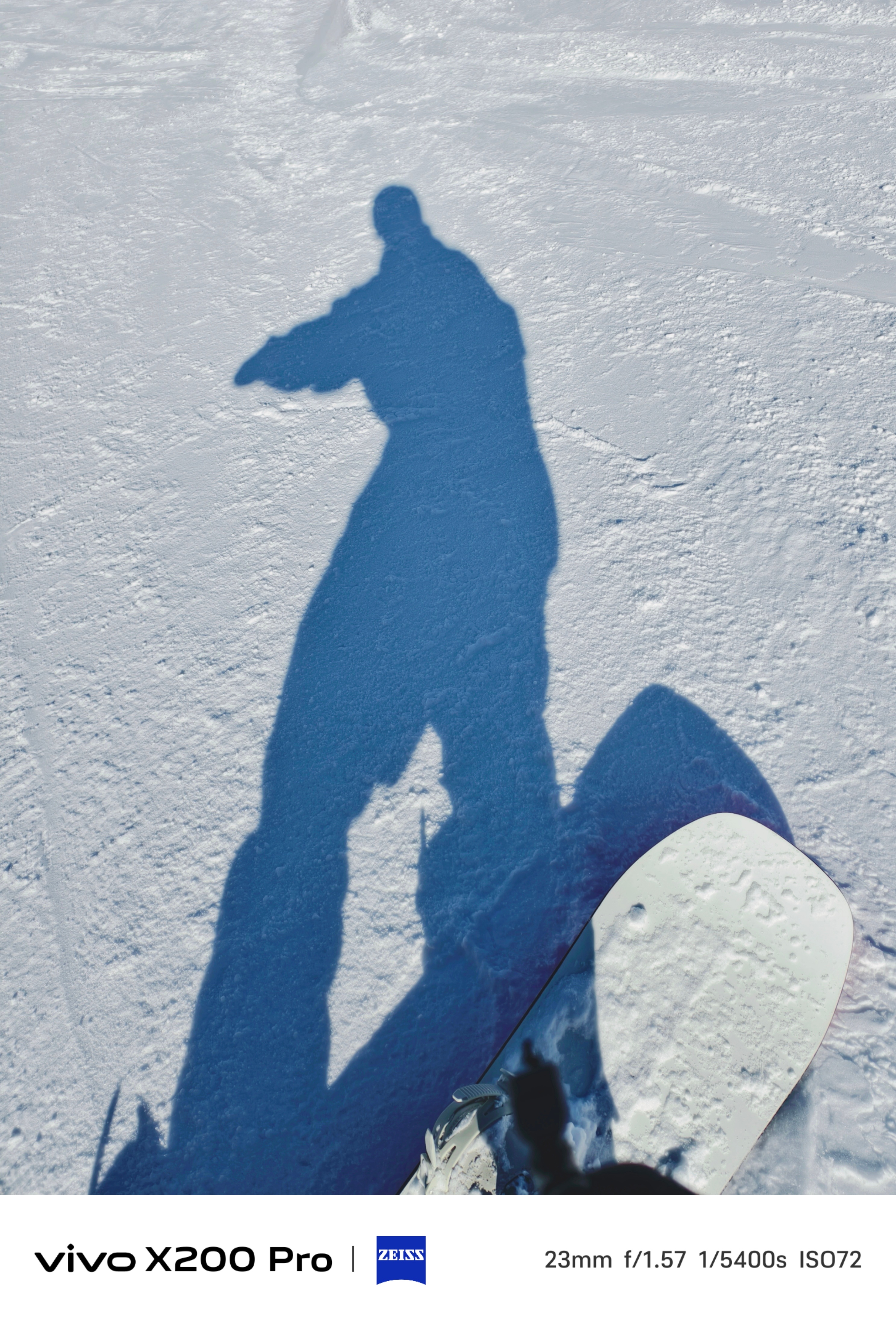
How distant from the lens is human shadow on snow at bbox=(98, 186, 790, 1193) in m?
1.79

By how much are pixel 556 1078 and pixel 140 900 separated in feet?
4.16

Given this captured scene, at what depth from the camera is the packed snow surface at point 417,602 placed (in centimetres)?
188

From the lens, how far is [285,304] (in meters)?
3.96

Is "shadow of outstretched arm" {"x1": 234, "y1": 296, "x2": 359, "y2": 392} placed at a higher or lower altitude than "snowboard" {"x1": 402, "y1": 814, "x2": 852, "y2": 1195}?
higher

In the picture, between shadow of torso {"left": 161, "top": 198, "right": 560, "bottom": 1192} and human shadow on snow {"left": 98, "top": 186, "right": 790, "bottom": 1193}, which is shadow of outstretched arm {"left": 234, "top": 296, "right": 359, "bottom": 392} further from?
human shadow on snow {"left": 98, "top": 186, "right": 790, "bottom": 1193}

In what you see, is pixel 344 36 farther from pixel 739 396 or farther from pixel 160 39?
pixel 739 396

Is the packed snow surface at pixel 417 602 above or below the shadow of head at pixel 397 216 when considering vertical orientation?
below
